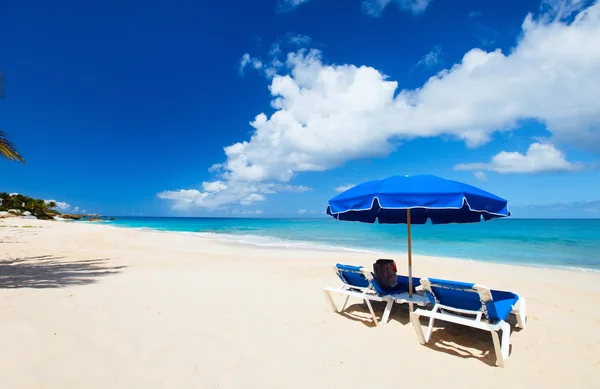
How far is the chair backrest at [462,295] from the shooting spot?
11.8 ft

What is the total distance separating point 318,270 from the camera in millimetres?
9469

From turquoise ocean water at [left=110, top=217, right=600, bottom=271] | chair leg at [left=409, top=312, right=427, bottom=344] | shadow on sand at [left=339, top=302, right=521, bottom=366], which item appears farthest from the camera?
turquoise ocean water at [left=110, top=217, right=600, bottom=271]

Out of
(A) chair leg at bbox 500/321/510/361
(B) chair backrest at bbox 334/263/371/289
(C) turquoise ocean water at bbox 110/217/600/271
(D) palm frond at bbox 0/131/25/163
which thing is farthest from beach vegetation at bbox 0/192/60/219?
(A) chair leg at bbox 500/321/510/361

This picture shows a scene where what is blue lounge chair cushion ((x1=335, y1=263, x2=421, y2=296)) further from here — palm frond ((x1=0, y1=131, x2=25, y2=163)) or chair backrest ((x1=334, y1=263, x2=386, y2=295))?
palm frond ((x1=0, y1=131, x2=25, y2=163))

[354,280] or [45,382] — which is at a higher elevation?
[354,280]

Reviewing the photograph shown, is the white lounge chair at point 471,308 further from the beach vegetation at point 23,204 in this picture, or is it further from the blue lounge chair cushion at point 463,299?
the beach vegetation at point 23,204

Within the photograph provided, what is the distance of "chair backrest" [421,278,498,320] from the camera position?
142 inches

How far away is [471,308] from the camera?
388 cm

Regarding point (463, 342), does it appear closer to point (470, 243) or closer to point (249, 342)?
point (249, 342)

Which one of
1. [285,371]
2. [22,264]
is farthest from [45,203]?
[285,371]

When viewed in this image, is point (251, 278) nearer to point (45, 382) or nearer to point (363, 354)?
point (363, 354)

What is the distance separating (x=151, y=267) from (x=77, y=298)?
153 inches

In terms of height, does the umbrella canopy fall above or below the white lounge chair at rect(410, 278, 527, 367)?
above

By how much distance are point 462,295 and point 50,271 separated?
30.5 ft
